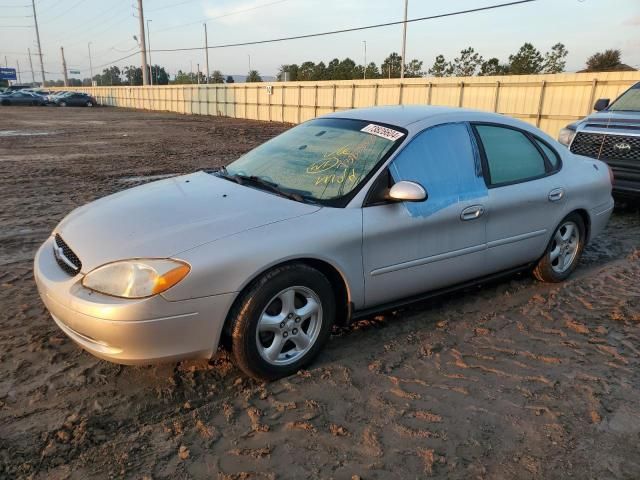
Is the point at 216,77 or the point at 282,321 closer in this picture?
the point at 282,321

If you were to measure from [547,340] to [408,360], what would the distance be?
3.56ft

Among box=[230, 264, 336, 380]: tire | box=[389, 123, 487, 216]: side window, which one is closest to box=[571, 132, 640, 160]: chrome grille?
box=[389, 123, 487, 216]: side window

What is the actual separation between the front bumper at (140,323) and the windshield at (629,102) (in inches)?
299

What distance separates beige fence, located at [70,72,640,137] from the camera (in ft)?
47.4

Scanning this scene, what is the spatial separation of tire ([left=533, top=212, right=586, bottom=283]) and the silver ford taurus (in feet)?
0.10

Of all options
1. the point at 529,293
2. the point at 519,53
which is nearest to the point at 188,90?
the point at 519,53

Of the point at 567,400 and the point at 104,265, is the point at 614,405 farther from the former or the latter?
the point at 104,265

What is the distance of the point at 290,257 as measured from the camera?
281 centimetres

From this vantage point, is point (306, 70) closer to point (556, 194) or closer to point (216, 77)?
point (216, 77)

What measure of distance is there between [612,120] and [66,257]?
292 inches

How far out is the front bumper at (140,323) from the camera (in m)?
2.50

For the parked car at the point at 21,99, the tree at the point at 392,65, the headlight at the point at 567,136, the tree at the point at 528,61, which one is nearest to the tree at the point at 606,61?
the tree at the point at 528,61

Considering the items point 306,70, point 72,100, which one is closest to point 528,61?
point 306,70

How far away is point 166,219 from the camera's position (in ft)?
9.60
